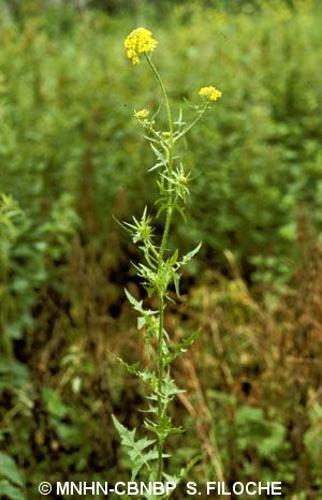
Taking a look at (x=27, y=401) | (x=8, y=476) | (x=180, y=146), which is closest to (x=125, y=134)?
(x=180, y=146)

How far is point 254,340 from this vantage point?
3338 millimetres

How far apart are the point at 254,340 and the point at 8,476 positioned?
1114mm

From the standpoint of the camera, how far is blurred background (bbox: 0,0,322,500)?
9.48ft

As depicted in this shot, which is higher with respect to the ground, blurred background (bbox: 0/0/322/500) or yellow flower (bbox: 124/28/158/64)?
blurred background (bbox: 0/0/322/500)

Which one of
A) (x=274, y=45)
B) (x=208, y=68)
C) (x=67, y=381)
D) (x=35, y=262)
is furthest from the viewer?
(x=274, y=45)

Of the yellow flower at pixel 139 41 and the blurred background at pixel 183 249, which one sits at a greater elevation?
the blurred background at pixel 183 249

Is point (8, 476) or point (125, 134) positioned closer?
point (8, 476)

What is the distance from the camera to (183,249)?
4.39m

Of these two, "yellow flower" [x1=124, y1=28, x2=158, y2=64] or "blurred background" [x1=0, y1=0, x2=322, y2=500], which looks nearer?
"yellow flower" [x1=124, y1=28, x2=158, y2=64]

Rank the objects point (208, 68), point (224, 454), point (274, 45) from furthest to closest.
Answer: point (274, 45) → point (208, 68) → point (224, 454)

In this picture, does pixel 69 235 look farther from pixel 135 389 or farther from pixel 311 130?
pixel 311 130

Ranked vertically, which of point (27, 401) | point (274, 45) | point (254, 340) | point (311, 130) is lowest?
point (27, 401)

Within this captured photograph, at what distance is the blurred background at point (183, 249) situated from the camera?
2.89 metres

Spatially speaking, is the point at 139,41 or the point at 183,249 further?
the point at 183,249
